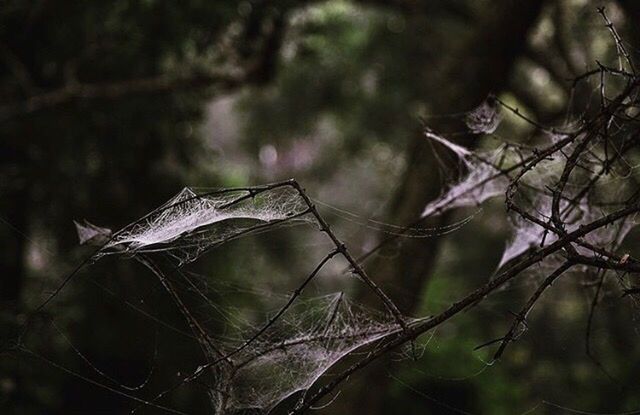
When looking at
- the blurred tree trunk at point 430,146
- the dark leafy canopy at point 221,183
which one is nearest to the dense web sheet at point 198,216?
the dark leafy canopy at point 221,183

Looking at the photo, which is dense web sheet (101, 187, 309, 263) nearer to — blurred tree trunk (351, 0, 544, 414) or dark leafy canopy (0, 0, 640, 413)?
dark leafy canopy (0, 0, 640, 413)

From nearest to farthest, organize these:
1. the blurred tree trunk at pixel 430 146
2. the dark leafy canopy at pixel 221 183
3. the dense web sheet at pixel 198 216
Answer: the dense web sheet at pixel 198 216, the dark leafy canopy at pixel 221 183, the blurred tree trunk at pixel 430 146

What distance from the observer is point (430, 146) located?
426 cm

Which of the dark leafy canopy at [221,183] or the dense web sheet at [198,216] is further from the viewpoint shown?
the dark leafy canopy at [221,183]

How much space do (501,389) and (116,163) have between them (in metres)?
5.32

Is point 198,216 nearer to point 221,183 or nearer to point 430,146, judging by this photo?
point 430,146

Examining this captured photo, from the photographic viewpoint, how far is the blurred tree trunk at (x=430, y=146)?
4.21 metres

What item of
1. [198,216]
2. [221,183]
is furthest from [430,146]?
[221,183]

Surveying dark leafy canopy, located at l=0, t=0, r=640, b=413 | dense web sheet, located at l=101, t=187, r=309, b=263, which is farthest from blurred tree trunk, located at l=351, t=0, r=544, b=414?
dense web sheet, located at l=101, t=187, r=309, b=263

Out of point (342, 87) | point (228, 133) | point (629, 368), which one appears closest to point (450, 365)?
point (629, 368)

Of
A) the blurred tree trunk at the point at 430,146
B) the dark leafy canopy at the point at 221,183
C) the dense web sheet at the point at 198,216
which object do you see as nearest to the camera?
the dense web sheet at the point at 198,216

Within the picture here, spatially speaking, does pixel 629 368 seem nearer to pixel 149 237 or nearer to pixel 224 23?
pixel 224 23

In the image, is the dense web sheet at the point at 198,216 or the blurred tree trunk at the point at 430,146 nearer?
the dense web sheet at the point at 198,216

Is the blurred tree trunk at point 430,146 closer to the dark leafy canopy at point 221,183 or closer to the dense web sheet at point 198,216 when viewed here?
the dark leafy canopy at point 221,183
